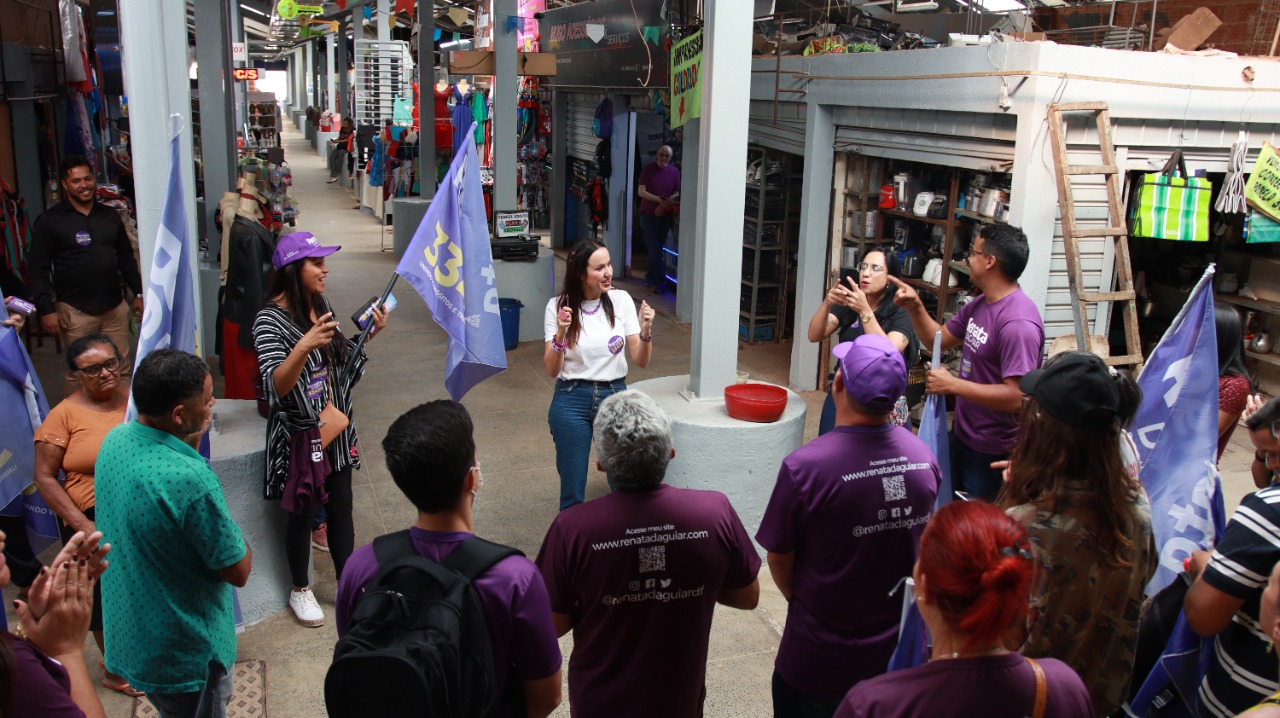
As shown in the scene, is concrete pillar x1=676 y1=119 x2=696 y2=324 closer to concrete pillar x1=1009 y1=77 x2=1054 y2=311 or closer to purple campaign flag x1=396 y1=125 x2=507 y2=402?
concrete pillar x1=1009 y1=77 x2=1054 y2=311

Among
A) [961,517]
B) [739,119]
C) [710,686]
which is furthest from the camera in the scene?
[739,119]

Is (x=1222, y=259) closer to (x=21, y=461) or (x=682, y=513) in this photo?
(x=682, y=513)

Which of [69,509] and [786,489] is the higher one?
[786,489]

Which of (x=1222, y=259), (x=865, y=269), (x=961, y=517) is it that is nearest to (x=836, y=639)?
(x=961, y=517)

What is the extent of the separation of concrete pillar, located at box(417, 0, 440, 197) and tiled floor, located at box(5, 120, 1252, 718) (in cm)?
182

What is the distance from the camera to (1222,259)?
807 cm

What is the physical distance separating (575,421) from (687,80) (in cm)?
272

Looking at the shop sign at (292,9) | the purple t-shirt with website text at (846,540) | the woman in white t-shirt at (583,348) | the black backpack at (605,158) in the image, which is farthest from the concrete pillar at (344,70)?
the purple t-shirt with website text at (846,540)

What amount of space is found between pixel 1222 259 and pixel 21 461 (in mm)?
8363

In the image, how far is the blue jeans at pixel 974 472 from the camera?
4.75 metres

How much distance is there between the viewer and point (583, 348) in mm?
5172

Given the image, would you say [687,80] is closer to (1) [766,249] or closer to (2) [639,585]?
(1) [766,249]

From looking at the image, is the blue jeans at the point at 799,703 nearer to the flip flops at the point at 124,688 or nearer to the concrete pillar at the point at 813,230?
the flip flops at the point at 124,688

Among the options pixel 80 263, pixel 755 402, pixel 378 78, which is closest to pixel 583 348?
pixel 755 402
